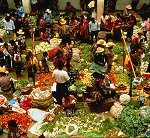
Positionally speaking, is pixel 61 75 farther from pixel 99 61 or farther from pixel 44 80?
pixel 99 61

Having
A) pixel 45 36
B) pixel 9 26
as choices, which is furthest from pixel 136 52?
pixel 9 26

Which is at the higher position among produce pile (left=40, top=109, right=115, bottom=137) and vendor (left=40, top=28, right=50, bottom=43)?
vendor (left=40, top=28, right=50, bottom=43)

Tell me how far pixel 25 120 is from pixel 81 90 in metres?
2.43

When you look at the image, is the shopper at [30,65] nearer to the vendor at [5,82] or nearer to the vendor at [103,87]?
the vendor at [5,82]

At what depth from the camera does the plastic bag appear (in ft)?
39.9

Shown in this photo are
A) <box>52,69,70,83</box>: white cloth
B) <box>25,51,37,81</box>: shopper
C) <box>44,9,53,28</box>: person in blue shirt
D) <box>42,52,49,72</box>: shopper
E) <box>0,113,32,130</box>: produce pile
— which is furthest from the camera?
<box>44,9,53,28</box>: person in blue shirt

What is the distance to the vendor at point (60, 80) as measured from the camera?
1213cm

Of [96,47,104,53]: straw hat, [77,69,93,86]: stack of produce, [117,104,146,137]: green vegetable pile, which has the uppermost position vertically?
[96,47,104,53]: straw hat

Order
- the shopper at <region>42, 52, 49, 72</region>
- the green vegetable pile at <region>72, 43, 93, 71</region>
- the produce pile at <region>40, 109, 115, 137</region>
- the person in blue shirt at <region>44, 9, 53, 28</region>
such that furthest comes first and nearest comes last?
the person in blue shirt at <region>44, 9, 53, 28</region>, the green vegetable pile at <region>72, 43, 93, 71</region>, the shopper at <region>42, 52, 49, 72</region>, the produce pile at <region>40, 109, 115, 137</region>

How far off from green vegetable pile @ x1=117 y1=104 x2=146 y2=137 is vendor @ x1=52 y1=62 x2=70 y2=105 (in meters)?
2.23

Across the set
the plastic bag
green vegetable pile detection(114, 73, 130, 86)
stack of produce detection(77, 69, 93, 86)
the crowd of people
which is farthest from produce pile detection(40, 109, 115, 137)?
green vegetable pile detection(114, 73, 130, 86)

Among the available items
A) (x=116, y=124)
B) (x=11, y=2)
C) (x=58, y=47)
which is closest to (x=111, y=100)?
(x=116, y=124)

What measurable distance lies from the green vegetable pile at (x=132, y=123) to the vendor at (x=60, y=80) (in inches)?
87.8

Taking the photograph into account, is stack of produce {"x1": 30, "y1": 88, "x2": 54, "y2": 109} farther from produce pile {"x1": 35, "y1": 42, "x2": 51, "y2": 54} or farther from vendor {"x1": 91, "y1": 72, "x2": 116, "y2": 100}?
produce pile {"x1": 35, "y1": 42, "x2": 51, "y2": 54}
